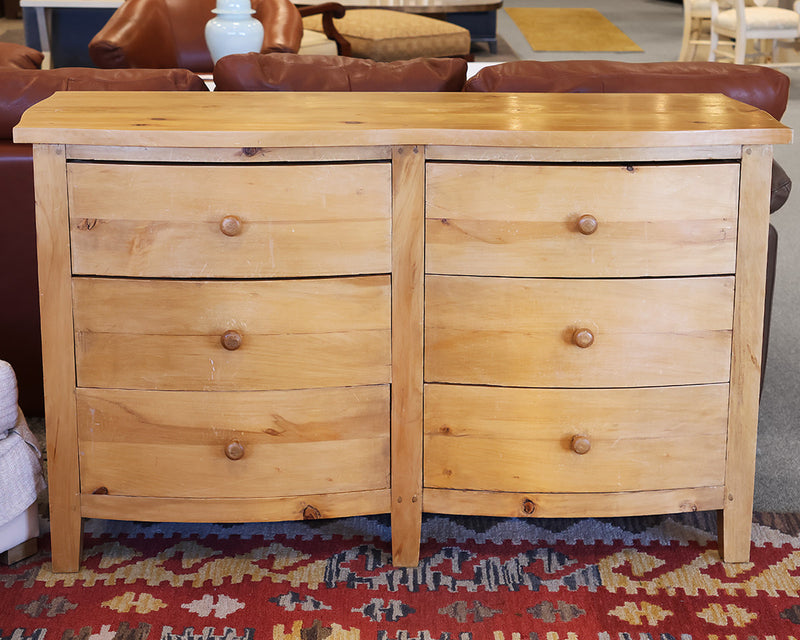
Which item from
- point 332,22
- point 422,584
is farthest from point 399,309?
point 332,22

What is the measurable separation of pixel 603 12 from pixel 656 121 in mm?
9167

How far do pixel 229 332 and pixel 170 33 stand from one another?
3502 mm

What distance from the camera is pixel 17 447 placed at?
178 centimetres

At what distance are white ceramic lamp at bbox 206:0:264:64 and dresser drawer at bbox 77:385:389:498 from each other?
1.79 meters

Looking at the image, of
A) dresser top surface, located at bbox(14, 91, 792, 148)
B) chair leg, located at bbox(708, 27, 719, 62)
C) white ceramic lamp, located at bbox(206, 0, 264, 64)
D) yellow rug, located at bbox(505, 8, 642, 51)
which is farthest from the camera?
yellow rug, located at bbox(505, 8, 642, 51)

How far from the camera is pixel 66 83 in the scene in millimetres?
2092

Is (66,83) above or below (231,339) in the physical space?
above

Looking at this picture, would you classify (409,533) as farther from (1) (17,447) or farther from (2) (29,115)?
(2) (29,115)

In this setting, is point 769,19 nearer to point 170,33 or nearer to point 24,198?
point 170,33

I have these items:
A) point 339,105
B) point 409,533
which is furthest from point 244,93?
point 409,533

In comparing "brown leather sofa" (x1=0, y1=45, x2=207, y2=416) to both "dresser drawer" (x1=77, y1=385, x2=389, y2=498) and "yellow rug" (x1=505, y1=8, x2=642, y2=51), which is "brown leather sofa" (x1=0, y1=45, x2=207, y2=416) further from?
"yellow rug" (x1=505, y1=8, x2=642, y2=51)

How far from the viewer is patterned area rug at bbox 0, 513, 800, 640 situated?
5.49ft

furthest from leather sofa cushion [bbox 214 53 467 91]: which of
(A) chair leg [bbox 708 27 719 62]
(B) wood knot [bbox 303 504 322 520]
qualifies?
(A) chair leg [bbox 708 27 719 62]

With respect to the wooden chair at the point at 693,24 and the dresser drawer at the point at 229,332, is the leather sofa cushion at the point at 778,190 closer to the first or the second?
the dresser drawer at the point at 229,332
